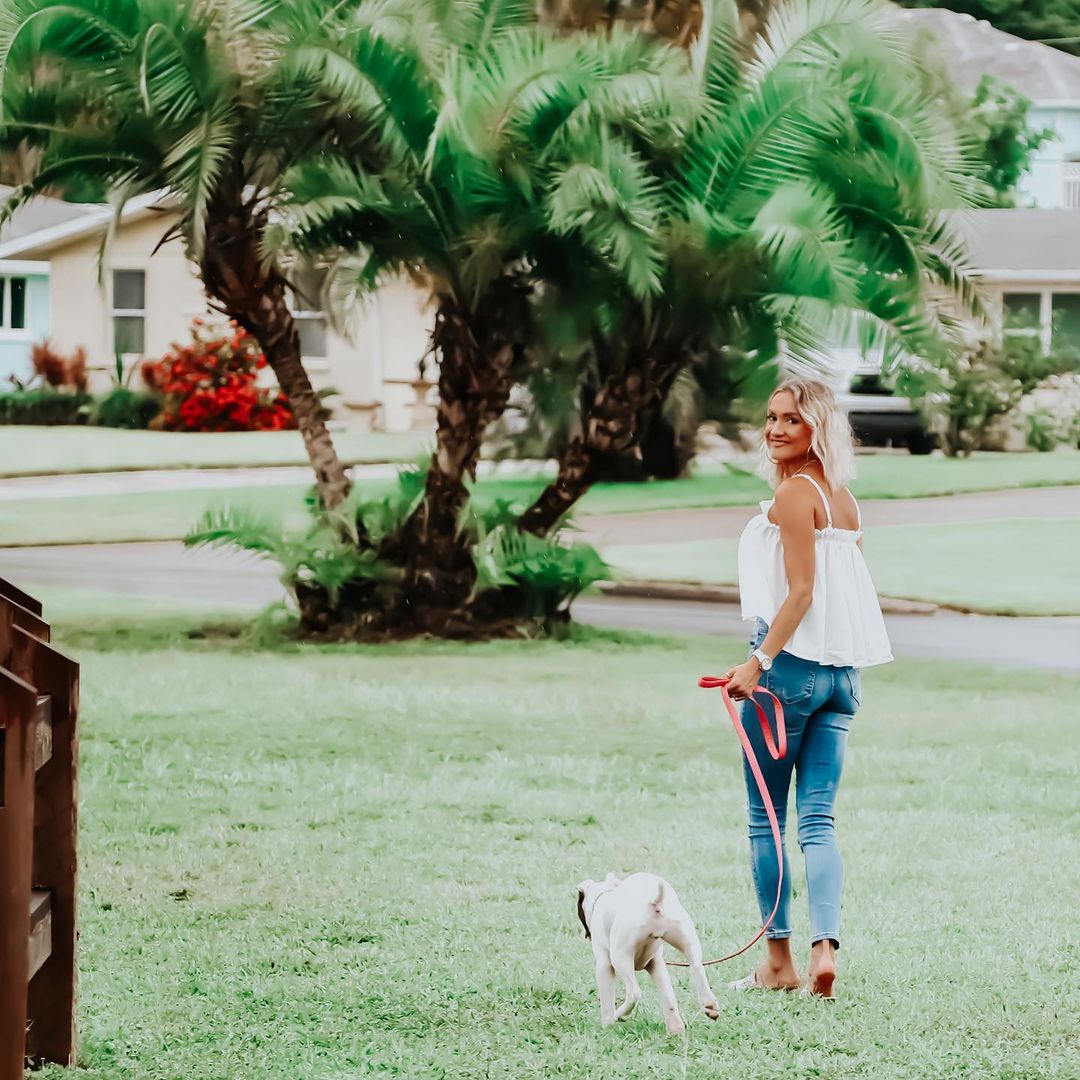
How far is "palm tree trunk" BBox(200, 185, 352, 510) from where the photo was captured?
43.9ft

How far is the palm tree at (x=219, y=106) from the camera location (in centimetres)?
1262

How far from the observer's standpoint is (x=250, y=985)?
526cm

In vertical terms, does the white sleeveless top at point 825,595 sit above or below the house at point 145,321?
below

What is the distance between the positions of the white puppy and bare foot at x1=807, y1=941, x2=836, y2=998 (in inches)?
15.7

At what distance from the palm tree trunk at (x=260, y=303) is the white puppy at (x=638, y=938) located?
30.1ft

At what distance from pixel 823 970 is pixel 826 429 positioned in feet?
4.55

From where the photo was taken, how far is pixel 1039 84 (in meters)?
43.4

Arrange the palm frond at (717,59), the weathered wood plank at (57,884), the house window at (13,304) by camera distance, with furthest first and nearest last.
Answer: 1. the house window at (13,304)
2. the palm frond at (717,59)
3. the weathered wood plank at (57,884)

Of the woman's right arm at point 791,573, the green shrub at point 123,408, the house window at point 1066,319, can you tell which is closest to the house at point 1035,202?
the house window at point 1066,319

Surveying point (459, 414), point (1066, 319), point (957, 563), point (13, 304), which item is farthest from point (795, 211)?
point (13, 304)

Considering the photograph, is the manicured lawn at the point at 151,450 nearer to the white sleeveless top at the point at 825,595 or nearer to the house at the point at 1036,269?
the house at the point at 1036,269

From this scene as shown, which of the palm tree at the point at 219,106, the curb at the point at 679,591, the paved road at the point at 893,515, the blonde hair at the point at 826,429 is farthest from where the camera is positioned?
the paved road at the point at 893,515

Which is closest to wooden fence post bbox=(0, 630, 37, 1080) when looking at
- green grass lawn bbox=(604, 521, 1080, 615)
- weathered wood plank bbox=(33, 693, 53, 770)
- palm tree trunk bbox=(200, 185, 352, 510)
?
weathered wood plank bbox=(33, 693, 53, 770)

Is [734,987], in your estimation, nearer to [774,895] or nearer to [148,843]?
[774,895]
